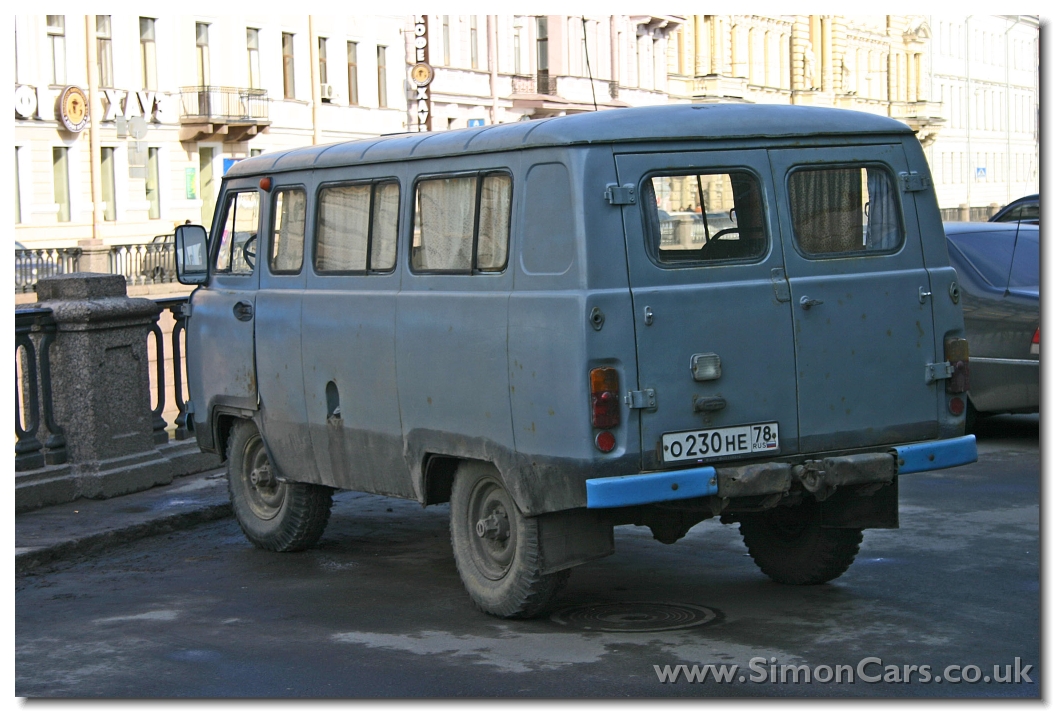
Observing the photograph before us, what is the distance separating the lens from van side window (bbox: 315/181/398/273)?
7.72 metres

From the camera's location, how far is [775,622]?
691 centimetres

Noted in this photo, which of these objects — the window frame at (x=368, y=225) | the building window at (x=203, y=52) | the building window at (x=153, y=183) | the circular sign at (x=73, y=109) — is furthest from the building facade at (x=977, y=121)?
the window frame at (x=368, y=225)

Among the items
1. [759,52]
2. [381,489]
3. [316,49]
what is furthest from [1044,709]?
[759,52]

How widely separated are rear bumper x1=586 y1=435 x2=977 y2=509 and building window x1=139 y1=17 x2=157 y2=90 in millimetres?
41311

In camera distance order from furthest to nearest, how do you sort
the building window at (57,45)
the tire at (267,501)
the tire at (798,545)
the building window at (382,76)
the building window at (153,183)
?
the building window at (382,76)
the building window at (153,183)
the building window at (57,45)
the tire at (267,501)
the tire at (798,545)

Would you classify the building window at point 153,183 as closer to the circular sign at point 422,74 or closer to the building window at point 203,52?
the building window at point 203,52

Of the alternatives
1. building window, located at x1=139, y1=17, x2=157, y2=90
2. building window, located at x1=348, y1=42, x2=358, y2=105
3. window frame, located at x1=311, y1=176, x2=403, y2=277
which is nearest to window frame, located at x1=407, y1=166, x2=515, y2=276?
window frame, located at x1=311, y1=176, x2=403, y2=277

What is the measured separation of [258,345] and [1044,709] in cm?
466

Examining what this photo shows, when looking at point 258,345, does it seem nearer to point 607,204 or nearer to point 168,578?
point 168,578

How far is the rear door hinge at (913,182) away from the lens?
7223mm

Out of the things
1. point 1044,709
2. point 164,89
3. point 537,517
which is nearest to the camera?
point 1044,709

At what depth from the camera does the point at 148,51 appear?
45.9 metres

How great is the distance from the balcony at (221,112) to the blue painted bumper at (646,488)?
41.8 m

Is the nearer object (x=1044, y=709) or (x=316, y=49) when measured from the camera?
(x=1044, y=709)
